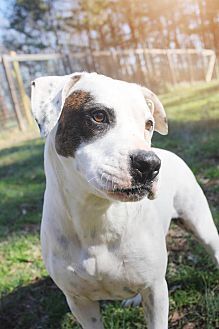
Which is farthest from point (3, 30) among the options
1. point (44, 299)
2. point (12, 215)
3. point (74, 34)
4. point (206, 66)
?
point (44, 299)

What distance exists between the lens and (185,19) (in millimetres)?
23500

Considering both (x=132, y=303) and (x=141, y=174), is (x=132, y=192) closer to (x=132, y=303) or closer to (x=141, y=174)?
(x=141, y=174)

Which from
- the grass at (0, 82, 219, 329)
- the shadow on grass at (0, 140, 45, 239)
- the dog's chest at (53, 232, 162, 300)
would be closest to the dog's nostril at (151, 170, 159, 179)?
the dog's chest at (53, 232, 162, 300)

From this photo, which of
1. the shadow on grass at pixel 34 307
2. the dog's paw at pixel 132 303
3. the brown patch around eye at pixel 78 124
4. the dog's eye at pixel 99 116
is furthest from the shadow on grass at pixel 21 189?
the dog's eye at pixel 99 116

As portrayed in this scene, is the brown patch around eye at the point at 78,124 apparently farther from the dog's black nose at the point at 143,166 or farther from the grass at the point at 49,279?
the grass at the point at 49,279

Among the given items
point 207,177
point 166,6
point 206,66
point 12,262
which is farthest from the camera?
point 206,66

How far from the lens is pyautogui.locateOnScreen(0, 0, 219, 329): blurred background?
125 inches

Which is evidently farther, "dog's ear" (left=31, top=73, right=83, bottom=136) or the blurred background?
the blurred background

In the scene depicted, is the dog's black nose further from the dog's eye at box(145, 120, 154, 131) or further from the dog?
the dog's eye at box(145, 120, 154, 131)

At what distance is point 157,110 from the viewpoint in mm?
2568

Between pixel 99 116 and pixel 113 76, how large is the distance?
16815 mm

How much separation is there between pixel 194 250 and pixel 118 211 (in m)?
1.49

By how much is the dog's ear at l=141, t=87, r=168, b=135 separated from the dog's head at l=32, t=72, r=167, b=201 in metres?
0.14

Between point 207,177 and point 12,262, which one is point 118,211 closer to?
point 12,262
